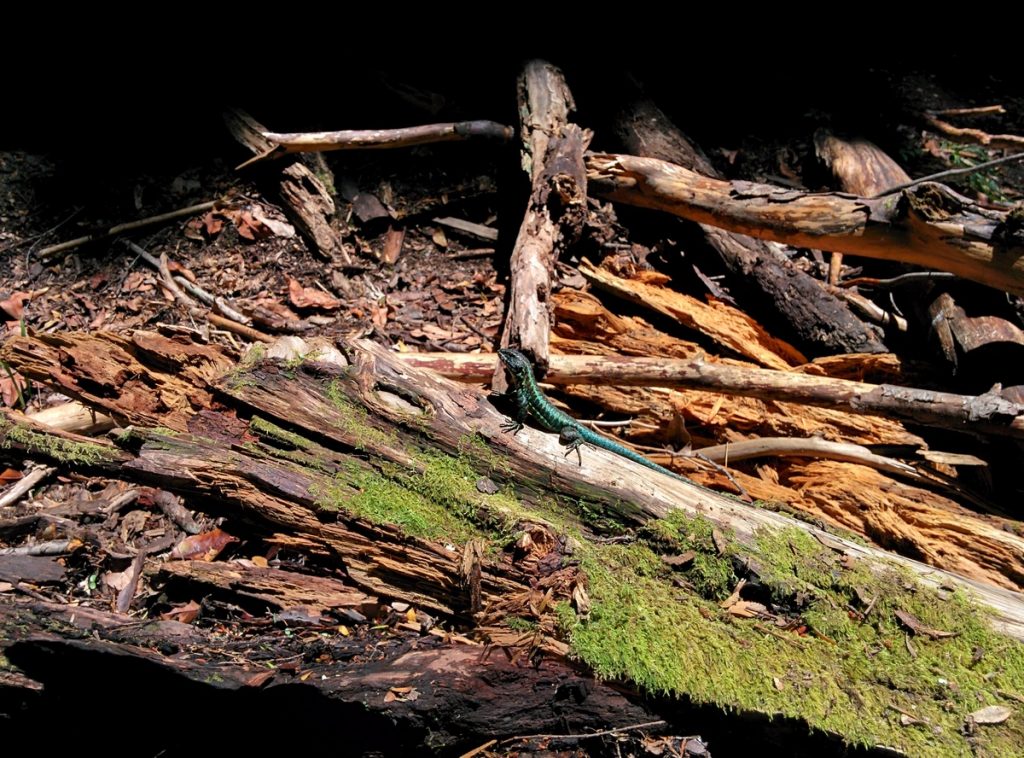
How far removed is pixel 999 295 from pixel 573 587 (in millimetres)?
3395

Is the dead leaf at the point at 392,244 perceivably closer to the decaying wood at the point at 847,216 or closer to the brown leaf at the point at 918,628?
the decaying wood at the point at 847,216

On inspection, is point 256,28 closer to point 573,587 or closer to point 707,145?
point 707,145

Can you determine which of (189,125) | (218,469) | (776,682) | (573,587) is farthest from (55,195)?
(776,682)

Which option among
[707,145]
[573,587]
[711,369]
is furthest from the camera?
[707,145]

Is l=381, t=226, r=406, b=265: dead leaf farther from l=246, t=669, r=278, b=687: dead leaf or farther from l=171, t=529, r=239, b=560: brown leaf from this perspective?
l=246, t=669, r=278, b=687: dead leaf

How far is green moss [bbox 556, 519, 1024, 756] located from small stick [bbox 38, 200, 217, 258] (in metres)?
3.80

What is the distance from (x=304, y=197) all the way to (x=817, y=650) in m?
4.16

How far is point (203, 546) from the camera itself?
3.09 meters

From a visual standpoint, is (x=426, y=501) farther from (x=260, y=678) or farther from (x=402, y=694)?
(x=260, y=678)

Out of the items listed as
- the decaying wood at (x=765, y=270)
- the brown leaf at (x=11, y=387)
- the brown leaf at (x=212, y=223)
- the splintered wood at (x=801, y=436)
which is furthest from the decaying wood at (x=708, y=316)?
the brown leaf at (x=11, y=387)

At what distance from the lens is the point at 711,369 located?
3.61 meters

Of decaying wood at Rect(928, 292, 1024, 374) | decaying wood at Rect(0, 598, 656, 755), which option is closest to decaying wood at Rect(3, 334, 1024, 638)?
decaying wood at Rect(0, 598, 656, 755)

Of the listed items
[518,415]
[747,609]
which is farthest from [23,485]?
[747,609]

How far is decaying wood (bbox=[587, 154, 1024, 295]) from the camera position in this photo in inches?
137
